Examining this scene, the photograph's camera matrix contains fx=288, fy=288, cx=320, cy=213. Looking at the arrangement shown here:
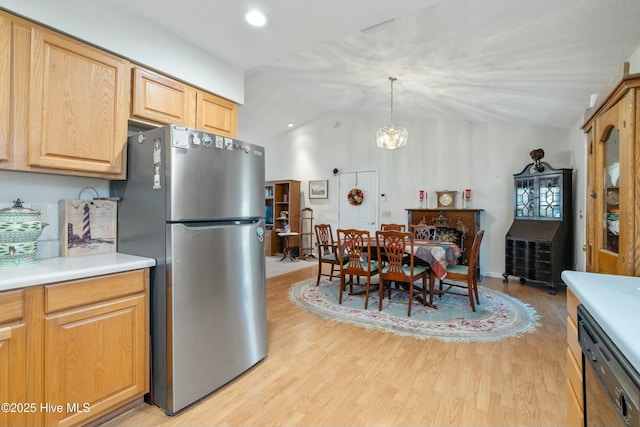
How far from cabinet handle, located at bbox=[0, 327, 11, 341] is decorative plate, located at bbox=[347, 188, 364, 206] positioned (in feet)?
19.3

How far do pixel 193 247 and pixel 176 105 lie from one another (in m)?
1.16

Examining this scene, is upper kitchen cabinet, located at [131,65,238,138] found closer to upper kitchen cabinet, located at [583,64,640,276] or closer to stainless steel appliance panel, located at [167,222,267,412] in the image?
stainless steel appliance panel, located at [167,222,267,412]

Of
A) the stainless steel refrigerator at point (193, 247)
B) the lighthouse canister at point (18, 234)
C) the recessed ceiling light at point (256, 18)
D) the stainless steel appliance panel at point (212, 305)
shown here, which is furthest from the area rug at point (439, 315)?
the recessed ceiling light at point (256, 18)

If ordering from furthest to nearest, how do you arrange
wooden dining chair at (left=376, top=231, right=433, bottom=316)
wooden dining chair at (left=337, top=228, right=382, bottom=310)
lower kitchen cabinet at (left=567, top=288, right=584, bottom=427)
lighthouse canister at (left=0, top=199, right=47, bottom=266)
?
wooden dining chair at (left=337, top=228, right=382, bottom=310) < wooden dining chair at (left=376, top=231, right=433, bottom=316) < lighthouse canister at (left=0, top=199, right=47, bottom=266) < lower kitchen cabinet at (left=567, top=288, right=584, bottom=427)

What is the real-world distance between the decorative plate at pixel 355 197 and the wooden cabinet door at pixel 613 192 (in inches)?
197

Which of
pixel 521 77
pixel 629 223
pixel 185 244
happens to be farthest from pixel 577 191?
pixel 185 244

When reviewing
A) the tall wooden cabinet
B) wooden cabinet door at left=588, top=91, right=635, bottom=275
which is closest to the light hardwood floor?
wooden cabinet door at left=588, top=91, right=635, bottom=275

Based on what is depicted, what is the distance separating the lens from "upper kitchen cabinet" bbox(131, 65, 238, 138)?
1.96 metres

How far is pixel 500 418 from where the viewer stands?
64.7 inches

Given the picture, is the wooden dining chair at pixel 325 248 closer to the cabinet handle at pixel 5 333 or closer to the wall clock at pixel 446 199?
the wall clock at pixel 446 199

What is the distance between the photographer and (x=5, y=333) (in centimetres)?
119

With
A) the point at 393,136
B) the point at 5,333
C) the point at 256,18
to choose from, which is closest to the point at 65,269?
the point at 5,333

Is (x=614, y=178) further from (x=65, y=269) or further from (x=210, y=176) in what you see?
A: (x=65, y=269)

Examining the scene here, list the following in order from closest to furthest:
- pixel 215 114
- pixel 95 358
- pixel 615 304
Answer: pixel 615 304 < pixel 95 358 < pixel 215 114
